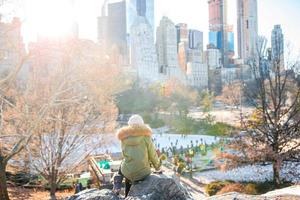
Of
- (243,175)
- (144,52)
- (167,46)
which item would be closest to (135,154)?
(243,175)

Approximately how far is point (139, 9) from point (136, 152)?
10313 cm

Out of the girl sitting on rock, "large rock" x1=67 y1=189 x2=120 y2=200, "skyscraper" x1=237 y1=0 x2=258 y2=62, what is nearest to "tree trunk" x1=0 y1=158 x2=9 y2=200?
the girl sitting on rock

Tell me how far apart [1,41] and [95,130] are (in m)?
4.17


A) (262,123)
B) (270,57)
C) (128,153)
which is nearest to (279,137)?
(262,123)

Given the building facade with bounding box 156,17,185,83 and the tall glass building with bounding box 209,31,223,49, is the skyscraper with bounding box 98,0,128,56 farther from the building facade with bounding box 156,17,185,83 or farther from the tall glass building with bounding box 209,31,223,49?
the tall glass building with bounding box 209,31,223,49

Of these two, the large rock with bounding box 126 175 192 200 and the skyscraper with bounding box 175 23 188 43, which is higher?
the skyscraper with bounding box 175 23 188 43

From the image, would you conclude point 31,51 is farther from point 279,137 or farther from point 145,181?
point 279,137

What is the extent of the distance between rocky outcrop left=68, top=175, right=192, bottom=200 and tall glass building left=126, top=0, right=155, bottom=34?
305 ft

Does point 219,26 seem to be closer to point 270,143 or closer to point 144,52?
point 144,52

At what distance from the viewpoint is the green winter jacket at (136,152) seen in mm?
4469

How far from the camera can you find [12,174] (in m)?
12.6

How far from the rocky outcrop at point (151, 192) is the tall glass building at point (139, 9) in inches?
3662

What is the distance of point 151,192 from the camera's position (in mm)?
4156

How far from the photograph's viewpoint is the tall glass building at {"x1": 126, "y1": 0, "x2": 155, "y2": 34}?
98.6 meters
